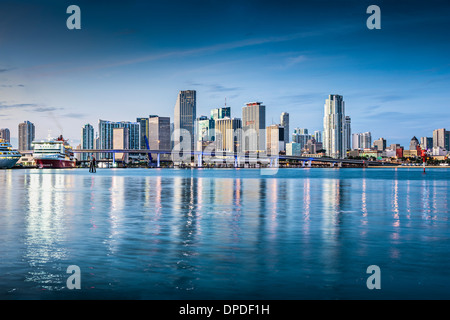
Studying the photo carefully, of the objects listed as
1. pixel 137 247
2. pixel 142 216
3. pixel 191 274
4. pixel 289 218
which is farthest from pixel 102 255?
pixel 289 218

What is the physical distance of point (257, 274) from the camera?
1397 centimetres

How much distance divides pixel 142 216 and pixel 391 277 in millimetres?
18948

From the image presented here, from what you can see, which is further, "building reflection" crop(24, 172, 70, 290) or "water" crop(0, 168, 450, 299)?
"building reflection" crop(24, 172, 70, 290)

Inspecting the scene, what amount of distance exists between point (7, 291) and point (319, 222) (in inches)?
747

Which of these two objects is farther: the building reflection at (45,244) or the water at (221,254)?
the building reflection at (45,244)

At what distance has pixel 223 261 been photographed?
51.9 feet

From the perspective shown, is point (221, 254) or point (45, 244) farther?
point (45, 244)

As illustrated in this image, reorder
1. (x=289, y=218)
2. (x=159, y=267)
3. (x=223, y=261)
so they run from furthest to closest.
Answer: (x=289, y=218)
(x=223, y=261)
(x=159, y=267)

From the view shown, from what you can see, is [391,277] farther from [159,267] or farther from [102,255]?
[102,255]

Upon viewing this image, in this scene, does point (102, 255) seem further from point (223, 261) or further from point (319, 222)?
point (319, 222)
